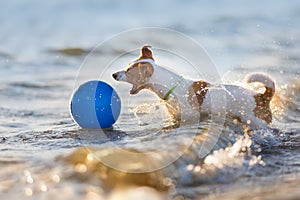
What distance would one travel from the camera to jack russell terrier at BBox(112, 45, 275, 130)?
6203mm

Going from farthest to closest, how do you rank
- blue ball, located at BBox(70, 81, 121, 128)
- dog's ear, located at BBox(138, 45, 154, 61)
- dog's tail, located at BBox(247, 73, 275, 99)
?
1. dog's ear, located at BBox(138, 45, 154, 61)
2. dog's tail, located at BBox(247, 73, 275, 99)
3. blue ball, located at BBox(70, 81, 121, 128)

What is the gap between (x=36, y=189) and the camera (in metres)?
4.63

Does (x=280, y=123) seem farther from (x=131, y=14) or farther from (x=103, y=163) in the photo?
(x=131, y=14)

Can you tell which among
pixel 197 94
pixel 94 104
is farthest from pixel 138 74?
pixel 197 94

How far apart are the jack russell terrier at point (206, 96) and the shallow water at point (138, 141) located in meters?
0.20

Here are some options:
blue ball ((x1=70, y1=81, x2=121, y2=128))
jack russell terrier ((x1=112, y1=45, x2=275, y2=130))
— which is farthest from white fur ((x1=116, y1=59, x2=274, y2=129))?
blue ball ((x1=70, y1=81, x2=121, y2=128))

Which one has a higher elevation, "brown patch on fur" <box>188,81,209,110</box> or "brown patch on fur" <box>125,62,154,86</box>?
"brown patch on fur" <box>125,62,154,86</box>

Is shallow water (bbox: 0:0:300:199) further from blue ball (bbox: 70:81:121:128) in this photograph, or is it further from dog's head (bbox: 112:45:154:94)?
dog's head (bbox: 112:45:154:94)

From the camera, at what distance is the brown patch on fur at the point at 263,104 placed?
20.4ft

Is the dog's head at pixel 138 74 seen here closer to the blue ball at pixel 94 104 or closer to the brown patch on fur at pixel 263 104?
the blue ball at pixel 94 104

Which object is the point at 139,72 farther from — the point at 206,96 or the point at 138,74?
the point at 206,96

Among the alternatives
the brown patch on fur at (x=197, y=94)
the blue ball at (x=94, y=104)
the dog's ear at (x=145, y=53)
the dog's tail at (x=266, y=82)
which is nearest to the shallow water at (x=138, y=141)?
the blue ball at (x=94, y=104)

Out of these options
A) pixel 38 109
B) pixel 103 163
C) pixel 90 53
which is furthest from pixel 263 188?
pixel 90 53

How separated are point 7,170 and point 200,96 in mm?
2244
